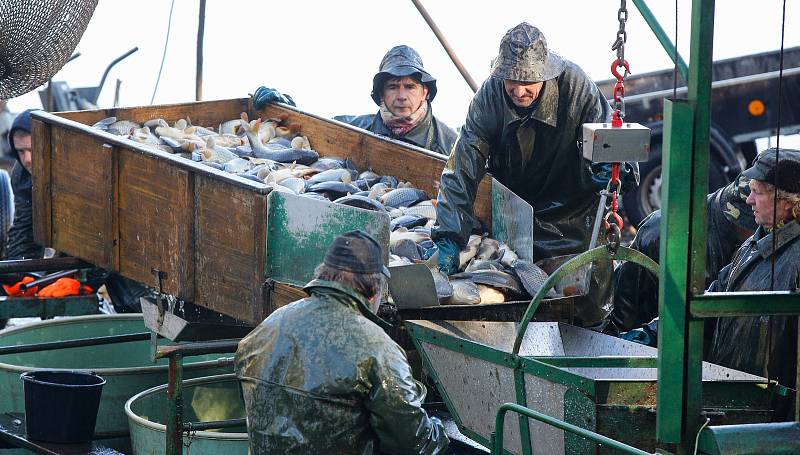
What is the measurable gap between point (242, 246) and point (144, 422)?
3.29 ft

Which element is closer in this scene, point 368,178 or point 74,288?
point 368,178

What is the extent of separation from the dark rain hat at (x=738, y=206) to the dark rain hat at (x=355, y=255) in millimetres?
2359

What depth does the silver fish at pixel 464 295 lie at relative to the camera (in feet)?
17.3

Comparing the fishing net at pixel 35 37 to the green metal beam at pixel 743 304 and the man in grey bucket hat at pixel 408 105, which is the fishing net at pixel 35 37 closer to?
the man in grey bucket hat at pixel 408 105

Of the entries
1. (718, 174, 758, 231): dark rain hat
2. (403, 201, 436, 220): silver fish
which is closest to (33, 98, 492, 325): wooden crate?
(403, 201, 436, 220): silver fish

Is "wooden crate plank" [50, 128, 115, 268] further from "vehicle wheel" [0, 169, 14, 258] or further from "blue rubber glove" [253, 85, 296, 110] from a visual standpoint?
"vehicle wheel" [0, 169, 14, 258]

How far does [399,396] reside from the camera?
155 inches

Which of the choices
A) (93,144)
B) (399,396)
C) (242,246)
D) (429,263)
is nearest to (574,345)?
(429,263)

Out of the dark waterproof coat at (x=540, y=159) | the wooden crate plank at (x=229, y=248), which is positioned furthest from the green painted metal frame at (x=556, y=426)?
the dark waterproof coat at (x=540, y=159)

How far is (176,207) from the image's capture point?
249 inches

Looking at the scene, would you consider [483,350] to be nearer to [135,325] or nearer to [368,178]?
[368,178]

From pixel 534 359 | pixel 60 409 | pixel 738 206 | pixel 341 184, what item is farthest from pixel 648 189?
pixel 534 359

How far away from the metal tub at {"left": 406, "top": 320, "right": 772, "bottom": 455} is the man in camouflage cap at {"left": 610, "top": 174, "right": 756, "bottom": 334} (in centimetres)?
124

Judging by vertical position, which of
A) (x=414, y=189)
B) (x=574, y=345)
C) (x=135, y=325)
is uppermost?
(x=414, y=189)
